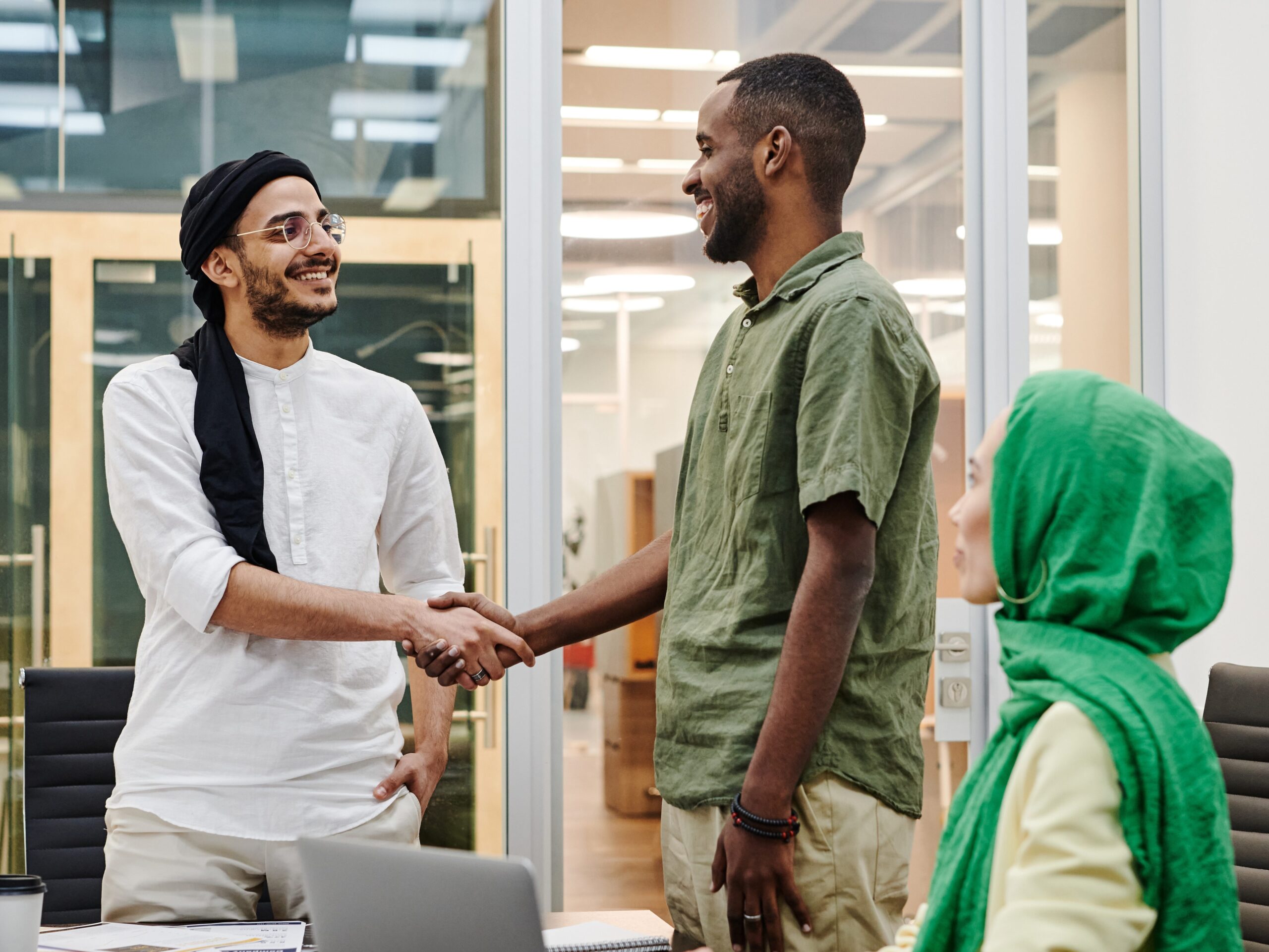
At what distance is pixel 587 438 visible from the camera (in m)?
3.15

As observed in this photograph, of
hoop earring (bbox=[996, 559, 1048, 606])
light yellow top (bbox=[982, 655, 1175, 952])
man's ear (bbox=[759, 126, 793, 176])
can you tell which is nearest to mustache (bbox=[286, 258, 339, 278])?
man's ear (bbox=[759, 126, 793, 176])

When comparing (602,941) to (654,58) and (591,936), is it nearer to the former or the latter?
(591,936)

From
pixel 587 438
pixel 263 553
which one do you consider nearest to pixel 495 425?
pixel 587 438

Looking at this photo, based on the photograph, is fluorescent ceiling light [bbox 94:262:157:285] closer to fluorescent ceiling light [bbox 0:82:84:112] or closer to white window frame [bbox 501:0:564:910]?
fluorescent ceiling light [bbox 0:82:84:112]

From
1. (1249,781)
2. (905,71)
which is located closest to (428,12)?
(905,71)

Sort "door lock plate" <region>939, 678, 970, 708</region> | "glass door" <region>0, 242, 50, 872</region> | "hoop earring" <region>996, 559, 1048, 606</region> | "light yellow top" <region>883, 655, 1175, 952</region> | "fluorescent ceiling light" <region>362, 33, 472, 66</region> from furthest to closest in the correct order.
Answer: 1. "door lock plate" <region>939, 678, 970, 708</region>
2. "fluorescent ceiling light" <region>362, 33, 472, 66</region>
3. "glass door" <region>0, 242, 50, 872</region>
4. "hoop earring" <region>996, 559, 1048, 606</region>
5. "light yellow top" <region>883, 655, 1175, 952</region>

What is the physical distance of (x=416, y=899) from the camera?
3.70 feet

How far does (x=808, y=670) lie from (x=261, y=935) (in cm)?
72

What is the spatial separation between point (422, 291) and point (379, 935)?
7.03ft

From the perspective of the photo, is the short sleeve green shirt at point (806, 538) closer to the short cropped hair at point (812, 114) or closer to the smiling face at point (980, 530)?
the short cropped hair at point (812, 114)

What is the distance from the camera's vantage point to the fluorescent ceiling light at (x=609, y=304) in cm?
316

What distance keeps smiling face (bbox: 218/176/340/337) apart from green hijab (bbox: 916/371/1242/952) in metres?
1.32

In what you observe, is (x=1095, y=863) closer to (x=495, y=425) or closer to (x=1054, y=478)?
(x=1054, y=478)

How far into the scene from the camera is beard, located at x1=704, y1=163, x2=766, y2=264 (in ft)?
5.85
